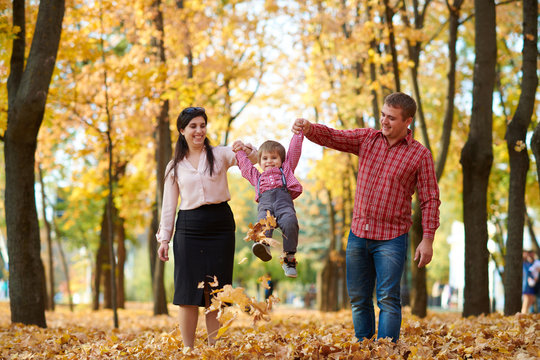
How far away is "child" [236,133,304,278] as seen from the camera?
16.1ft

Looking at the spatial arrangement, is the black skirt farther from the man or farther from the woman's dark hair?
the man

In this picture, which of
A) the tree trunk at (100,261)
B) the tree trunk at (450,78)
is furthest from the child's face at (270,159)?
the tree trunk at (100,261)

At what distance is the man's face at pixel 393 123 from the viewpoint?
488 centimetres

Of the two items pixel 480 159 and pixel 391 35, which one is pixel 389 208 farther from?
pixel 391 35

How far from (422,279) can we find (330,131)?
753 cm

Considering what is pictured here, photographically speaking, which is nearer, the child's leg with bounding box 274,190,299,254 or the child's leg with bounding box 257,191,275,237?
the child's leg with bounding box 274,190,299,254

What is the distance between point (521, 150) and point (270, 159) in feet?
18.2

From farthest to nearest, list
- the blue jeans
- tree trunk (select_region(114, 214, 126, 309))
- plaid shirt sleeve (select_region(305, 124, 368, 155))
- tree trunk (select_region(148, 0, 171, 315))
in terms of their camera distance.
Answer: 1. tree trunk (select_region(114, 214, 126, 309))
2. tree trunk (select_region(148, 0, 171, 315))
3. plaid shirt sleeve (select_region(305, 124, 368, 155))
4. the blue jeans

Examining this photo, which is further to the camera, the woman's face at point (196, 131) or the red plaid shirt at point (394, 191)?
the woman's face at point (196, 131)

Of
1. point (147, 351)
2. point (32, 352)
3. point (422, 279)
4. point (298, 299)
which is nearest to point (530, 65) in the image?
point (422, 279)

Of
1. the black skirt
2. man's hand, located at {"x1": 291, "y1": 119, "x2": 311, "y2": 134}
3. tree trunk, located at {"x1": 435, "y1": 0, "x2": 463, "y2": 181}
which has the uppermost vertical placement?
tree trunk, located at {"x1": 435, "y1": 0, "x2": 463, "y2": 181}

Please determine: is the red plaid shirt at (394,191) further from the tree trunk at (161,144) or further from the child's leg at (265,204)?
the tree trunk at (161,144)

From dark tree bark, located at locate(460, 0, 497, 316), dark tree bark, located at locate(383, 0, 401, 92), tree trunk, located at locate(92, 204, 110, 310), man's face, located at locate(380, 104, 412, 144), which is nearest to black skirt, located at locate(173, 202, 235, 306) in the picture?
man's face, located at locate(380, 104, 412, 144)

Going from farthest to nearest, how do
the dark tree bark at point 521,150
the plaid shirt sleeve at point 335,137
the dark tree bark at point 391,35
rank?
the dark tree bark at point 391,35 → the dark tree bark at point 521,150 → the plaid shirt sleeve at point 335,137
